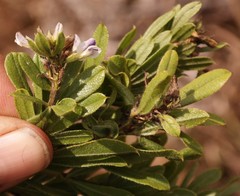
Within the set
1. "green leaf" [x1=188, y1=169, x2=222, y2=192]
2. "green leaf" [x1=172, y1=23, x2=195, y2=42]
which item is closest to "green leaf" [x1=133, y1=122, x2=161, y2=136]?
"green leaf" [x1=172, y1=23, x2=195, y2=42]

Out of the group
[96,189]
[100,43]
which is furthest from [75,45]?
[96,189]

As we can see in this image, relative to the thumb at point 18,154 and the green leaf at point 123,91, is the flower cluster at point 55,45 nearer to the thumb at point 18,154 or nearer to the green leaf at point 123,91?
the green leaf at point 123,91

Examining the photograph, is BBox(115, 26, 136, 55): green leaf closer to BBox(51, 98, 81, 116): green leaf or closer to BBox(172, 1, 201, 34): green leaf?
BBox(172, 1, 201, 34): green leaf

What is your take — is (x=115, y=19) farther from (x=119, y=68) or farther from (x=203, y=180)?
(x=119, y=68)

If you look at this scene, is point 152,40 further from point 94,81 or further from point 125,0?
point 125,0

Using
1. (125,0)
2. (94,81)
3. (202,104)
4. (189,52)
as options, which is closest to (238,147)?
(202,104)

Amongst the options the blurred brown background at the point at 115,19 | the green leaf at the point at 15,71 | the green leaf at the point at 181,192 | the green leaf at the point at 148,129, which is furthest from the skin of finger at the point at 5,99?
the blurred brown background at the point at 115,19

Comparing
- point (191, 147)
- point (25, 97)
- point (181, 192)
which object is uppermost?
point (25, 97)
